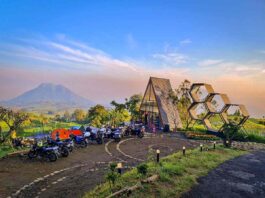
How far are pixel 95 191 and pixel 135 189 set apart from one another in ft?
4.54

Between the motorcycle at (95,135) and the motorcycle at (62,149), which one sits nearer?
the motorcycle at (62,149)

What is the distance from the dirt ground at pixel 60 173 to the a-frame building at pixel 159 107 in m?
12.8

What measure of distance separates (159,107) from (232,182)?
18793 mm

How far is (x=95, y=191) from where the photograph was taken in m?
7.41

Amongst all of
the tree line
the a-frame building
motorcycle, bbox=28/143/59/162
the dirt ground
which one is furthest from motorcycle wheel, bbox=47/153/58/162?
the a-frame building

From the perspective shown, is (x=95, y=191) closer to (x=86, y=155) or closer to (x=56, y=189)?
(x=56, y=189)

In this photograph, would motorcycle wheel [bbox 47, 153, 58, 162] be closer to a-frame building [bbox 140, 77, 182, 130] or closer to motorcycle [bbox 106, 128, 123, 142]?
motorcycle [bbox 106, 128, 123, 142]

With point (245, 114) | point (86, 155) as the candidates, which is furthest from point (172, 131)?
point (86, 155)

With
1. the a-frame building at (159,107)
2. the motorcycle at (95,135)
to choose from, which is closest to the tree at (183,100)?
the a-frame building at (159,107)

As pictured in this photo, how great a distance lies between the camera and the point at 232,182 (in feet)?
28.9

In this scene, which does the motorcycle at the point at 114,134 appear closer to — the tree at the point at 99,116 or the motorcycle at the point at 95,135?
the motorcycle at the point at 95,135

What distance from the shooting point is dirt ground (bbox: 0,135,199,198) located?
25.5 ft

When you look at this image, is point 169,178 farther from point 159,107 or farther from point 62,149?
point 159,107

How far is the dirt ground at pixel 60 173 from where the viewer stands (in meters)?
7.77
